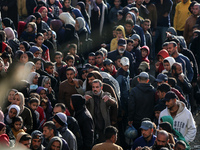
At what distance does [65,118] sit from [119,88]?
2.75 metres

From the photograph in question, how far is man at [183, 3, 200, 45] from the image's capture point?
1842cm

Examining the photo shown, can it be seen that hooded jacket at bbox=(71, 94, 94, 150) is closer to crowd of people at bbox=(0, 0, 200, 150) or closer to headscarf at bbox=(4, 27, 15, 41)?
crowd of people at bbox=(0, 0, 200, 150)

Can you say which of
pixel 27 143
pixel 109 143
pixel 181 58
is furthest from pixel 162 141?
pixel 181 58

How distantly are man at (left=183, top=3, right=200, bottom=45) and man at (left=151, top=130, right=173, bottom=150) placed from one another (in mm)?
8456

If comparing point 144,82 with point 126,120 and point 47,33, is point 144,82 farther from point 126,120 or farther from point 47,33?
point 47,33

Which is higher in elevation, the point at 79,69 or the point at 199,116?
the point at 79,69

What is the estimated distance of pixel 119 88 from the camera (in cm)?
1329

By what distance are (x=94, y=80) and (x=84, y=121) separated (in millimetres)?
1095

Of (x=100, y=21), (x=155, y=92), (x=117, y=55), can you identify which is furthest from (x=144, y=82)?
(x=100, y=21)

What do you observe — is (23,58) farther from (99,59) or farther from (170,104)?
(170,104)

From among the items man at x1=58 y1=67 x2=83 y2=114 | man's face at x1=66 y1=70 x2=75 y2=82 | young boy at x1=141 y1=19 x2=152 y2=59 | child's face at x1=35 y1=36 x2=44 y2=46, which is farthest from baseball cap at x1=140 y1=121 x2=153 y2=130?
young boy at x1=141 y1=19 x2=152 y2=59

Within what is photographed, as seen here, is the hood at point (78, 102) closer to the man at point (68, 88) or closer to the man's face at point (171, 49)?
the man at point (68, 88)

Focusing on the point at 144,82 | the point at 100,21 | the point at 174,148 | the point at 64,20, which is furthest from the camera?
the point at 100,21

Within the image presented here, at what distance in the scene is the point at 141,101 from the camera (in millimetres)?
12844
